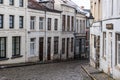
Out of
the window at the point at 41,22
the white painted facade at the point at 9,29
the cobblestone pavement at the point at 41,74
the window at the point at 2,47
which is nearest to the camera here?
the cobblestone pavement at the point at 41,74

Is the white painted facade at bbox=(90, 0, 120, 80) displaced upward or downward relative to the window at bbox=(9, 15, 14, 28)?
downward

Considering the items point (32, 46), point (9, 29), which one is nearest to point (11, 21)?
point (9, 29)

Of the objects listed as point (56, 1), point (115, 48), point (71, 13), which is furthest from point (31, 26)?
point (115, 48)

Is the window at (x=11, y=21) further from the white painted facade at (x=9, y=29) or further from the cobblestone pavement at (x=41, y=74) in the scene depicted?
the cobblestone pavement at (x=41, y=74)

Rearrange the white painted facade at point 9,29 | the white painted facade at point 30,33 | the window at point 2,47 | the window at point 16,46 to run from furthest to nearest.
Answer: the window at point 16,46 → the white painted facade at point 30,33 → the white painted facade at point 9,29 → the window at point 2,47

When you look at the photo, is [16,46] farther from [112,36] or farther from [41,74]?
[112,36]

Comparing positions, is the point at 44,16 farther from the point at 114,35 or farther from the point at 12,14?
the point at 114,35

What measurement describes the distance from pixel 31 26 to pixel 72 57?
50.1ft

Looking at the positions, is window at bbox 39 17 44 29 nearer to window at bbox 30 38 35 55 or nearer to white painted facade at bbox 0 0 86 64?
white painted facade at bbox 0 0 86 64

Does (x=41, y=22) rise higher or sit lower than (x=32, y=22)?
higher

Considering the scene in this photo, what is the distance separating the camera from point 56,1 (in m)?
48.7

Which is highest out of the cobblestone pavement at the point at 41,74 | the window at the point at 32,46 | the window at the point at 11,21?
the window at the point at 11,21

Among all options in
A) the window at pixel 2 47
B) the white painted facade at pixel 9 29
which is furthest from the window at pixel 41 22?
the window at pixel 2 47

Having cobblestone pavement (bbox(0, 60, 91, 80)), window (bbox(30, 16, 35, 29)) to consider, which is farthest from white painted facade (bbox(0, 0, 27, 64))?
cobblestone pavement (bbox(0, 60, 91, 80))
